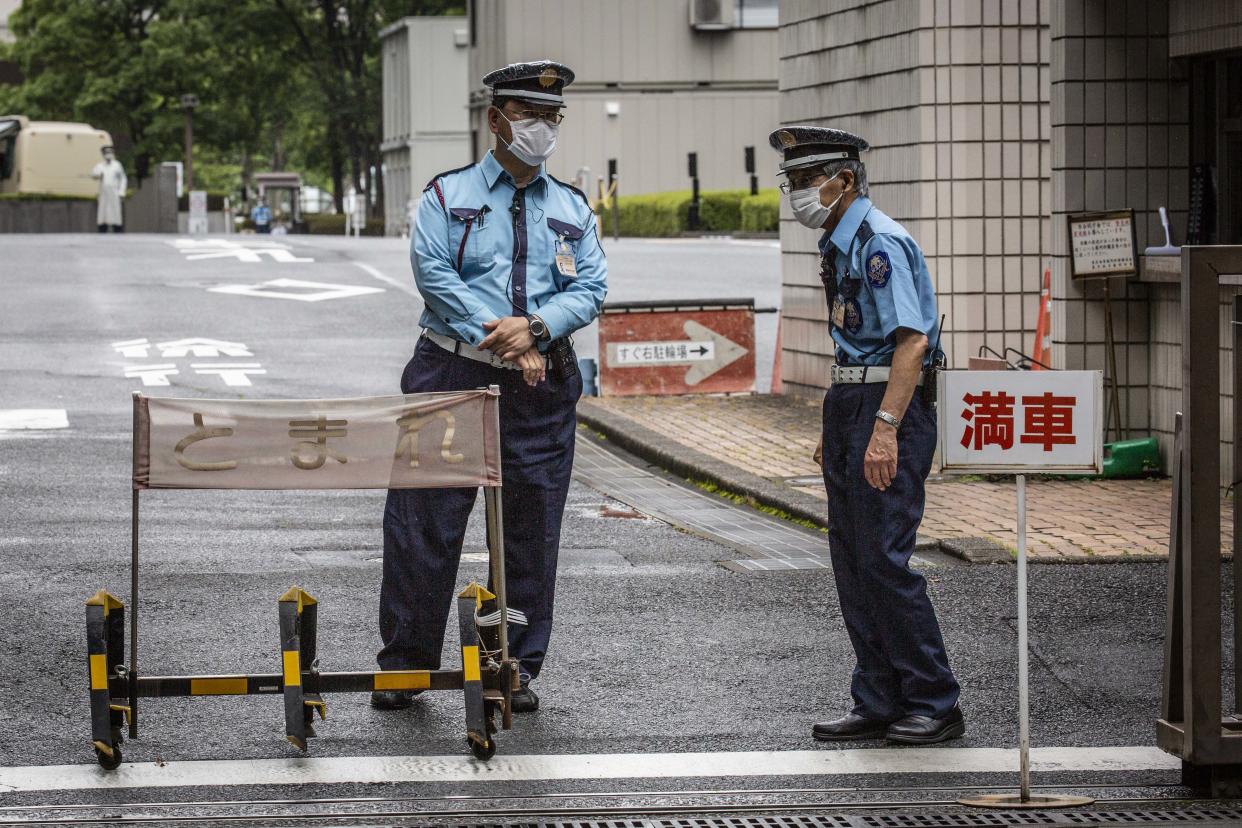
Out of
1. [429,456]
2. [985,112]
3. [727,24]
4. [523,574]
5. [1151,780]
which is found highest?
[727,24]

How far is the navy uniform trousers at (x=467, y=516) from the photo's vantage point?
20.6 feet

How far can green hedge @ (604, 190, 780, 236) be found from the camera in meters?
43.5

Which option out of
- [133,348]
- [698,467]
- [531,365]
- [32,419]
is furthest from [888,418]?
[133,348]

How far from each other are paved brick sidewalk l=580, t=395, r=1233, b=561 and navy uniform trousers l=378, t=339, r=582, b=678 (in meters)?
3.31

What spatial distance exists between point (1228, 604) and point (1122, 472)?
345 cm

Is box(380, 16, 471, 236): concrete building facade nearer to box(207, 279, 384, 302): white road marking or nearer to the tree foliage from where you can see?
the tree foliage

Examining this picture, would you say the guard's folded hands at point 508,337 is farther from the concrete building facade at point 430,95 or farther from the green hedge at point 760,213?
the concrete building facade at point 430,95

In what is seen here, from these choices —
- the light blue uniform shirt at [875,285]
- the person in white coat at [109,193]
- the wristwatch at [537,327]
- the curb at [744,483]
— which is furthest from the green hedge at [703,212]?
the light blue uniform shirt at [875,285]

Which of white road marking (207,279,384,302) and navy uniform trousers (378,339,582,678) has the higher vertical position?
white road marking (207,279,384,302)

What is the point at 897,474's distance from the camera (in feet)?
19.3

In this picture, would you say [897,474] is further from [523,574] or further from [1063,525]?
[1063,525]

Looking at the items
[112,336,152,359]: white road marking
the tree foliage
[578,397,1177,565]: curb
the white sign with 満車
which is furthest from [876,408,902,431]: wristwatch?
the tree foliage

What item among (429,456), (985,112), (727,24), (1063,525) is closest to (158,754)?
(429,456)

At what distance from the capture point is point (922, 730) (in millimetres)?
5914
